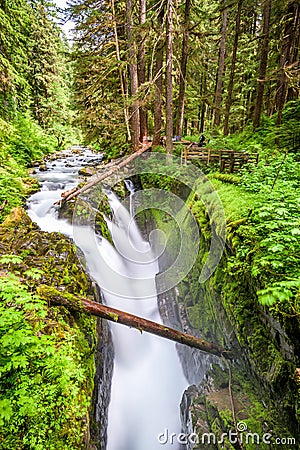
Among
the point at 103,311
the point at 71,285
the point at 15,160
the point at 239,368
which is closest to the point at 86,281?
the point at 71,285

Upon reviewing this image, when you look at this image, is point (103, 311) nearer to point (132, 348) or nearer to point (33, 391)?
point (33, 391)

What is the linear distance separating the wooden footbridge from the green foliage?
833 cm

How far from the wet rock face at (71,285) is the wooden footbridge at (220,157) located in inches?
261

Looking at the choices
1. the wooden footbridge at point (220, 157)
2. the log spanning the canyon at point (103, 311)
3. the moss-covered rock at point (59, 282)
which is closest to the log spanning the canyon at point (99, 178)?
the wooden footbridge at point (220, 157)

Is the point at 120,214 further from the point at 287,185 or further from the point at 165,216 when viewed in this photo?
the point at 287,185

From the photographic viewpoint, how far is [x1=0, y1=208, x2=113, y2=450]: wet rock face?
172 inches

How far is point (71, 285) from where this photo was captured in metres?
4.90

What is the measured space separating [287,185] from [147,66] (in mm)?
13365

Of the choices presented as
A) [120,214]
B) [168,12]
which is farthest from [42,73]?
[120,214]

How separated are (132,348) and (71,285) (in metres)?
3.86

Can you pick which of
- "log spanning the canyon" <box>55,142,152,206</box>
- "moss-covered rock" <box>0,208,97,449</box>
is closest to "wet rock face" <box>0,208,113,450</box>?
"moss-covered rock" <box>0,208,97,449</box>

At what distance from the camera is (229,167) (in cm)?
951

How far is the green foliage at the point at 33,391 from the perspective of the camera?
2623 mm

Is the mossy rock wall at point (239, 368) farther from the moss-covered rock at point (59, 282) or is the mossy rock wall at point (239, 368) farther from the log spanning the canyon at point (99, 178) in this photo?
the log spanning the canyon at point (99, 178)
